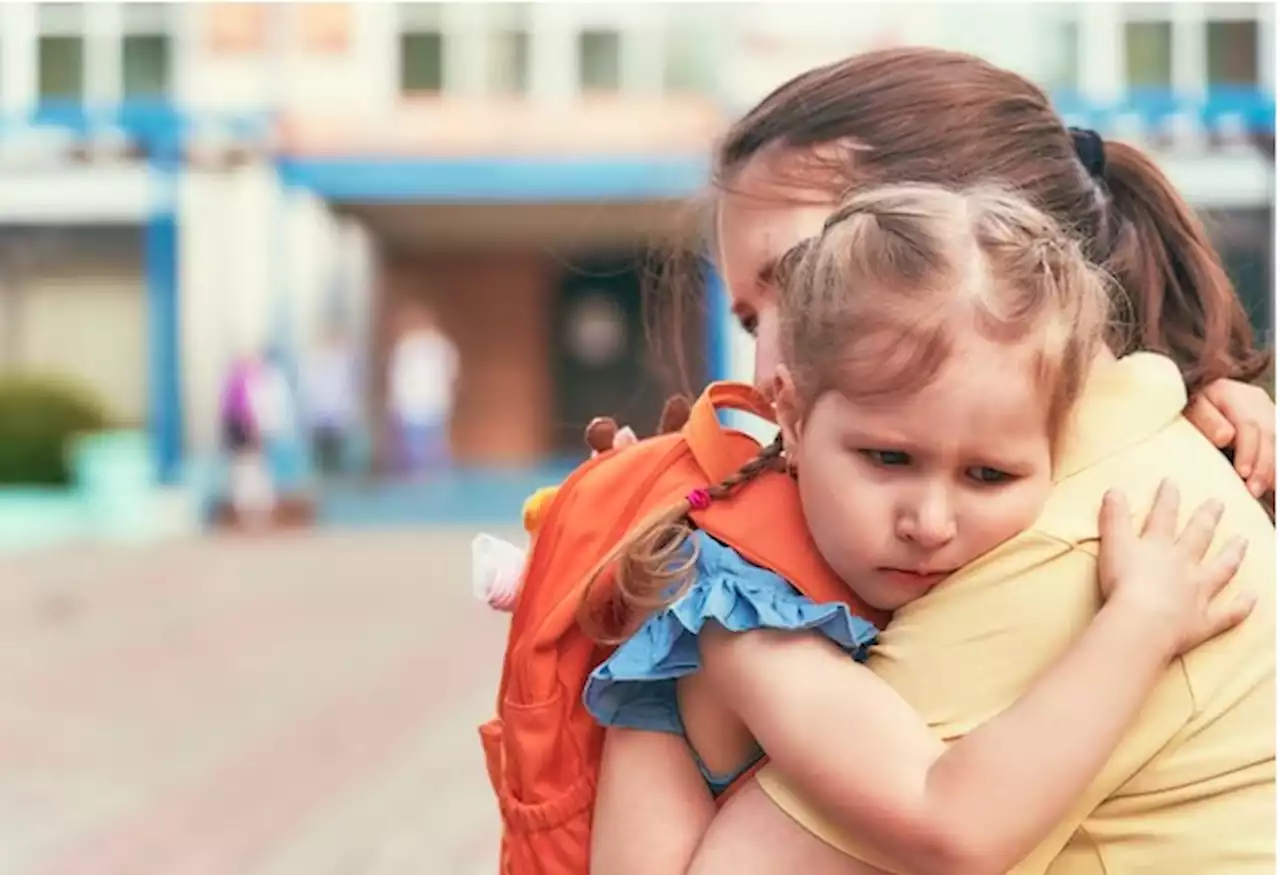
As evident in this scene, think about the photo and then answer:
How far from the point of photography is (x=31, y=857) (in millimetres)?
5348

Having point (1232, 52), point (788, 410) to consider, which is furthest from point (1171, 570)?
point (1232, 52)

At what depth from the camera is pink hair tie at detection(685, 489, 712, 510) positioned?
Result: 58.2 inches

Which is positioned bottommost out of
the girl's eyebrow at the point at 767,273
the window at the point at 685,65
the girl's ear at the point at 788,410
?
the girl's ear at the point at 788,410

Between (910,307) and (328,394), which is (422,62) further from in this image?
(910,307)

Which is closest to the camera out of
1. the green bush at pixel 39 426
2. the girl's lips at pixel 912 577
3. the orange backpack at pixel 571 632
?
the girl's lips at pixel 912 577

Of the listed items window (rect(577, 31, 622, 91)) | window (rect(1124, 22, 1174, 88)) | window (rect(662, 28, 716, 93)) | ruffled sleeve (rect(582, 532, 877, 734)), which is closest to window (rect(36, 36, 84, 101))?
window (rect(577, 31, 622, 91))

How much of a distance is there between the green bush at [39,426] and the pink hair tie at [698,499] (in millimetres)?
16670

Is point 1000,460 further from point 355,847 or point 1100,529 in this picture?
point 355,847

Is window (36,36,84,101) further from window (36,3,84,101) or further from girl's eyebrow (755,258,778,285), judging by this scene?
girl's eyebrow (755,258,778,285)

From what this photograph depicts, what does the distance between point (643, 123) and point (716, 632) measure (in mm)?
17910

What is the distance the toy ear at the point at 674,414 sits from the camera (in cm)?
194

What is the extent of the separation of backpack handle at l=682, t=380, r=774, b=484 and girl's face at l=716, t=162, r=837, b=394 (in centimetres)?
2

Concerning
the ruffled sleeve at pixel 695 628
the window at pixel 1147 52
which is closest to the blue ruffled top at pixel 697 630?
the ruffled sleeve at pixel 695 628

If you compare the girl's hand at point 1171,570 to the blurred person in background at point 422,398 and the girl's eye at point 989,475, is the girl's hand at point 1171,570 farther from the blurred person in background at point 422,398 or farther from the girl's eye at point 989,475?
the blurred person in background at point 422,398
